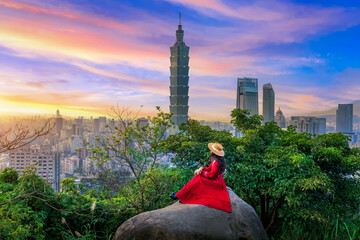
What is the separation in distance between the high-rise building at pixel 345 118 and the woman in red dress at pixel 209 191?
42403 mm

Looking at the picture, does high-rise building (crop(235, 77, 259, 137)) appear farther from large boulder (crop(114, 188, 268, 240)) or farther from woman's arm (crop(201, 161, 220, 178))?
large boulder (crop(114, 188, 268, 240))

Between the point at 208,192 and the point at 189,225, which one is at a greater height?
the point at 208,192

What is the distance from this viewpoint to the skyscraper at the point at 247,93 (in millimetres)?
84500

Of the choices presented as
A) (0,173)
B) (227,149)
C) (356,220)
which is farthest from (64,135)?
(356,220)

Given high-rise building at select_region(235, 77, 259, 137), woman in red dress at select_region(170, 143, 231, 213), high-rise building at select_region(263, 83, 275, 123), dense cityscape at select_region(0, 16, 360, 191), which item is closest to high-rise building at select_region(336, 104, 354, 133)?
dense cityscape at select_region(0, 16, 360, 191)

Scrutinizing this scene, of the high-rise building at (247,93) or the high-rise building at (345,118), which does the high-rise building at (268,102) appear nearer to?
the high-rise building at (345,118)

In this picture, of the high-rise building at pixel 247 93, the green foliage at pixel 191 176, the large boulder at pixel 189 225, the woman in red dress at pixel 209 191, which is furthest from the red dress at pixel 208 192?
the high-rise building at pixel 247 93

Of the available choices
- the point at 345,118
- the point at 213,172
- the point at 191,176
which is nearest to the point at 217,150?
the point at 213,172

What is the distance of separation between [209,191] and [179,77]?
333 ft

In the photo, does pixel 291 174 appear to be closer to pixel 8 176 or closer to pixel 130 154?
pixel 130 154

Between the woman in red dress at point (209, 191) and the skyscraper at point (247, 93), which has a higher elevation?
the skyscraper at point (247, 93)

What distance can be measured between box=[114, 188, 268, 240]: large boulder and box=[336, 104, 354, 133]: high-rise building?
139 feet

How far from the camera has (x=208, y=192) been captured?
4957mm

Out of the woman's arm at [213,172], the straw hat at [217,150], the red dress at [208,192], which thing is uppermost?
the straw hat at [217,150]
